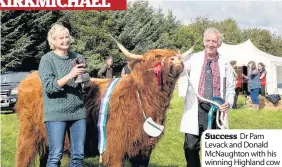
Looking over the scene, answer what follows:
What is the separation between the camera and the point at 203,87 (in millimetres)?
5391

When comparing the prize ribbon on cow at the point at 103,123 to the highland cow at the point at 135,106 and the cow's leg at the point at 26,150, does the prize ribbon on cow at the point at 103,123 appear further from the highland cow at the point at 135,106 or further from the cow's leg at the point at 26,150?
the cow's leg at the point at 26,150

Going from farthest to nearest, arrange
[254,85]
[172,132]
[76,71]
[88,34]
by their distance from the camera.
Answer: [88,34] < [254,85] < [172,132] < [76,71]

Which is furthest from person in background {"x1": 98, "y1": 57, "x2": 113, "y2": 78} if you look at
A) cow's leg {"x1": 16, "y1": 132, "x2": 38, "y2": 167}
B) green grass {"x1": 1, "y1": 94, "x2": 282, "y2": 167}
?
cow's leg {"x1": 16, "y1": 132, "x2": 38, "y2": 167}

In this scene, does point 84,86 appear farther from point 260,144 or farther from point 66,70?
point 260,144

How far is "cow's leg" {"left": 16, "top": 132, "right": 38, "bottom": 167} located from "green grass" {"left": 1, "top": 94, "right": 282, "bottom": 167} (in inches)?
30.8

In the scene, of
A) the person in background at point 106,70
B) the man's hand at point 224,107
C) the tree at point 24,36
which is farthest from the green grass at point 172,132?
the tree at point 24,36

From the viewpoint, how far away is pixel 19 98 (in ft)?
20.3

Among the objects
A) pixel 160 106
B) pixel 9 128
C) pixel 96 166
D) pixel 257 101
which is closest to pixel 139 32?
pixel 257 101

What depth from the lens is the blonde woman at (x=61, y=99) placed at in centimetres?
482

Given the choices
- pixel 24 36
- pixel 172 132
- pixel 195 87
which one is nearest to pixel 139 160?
pixel 195 87

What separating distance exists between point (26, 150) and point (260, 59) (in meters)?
17.2

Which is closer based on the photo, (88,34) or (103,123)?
(103,123)

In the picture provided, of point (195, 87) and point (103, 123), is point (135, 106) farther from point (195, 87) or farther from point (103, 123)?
point (195, 87)

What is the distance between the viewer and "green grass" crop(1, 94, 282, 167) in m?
7.94
